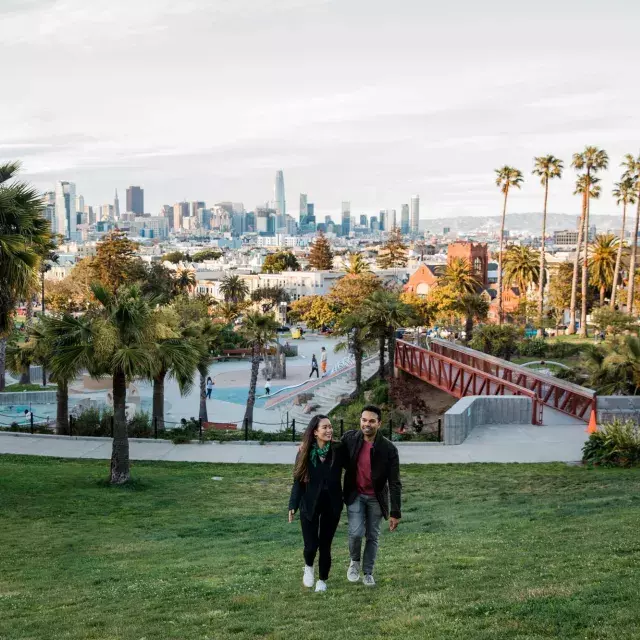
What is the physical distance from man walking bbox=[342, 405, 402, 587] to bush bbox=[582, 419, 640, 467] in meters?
11.3

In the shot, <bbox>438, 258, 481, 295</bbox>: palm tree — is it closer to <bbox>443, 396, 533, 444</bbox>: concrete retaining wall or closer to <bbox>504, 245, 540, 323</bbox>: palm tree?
<bbox>504, 245, 540, 323</bbox>: palm tree

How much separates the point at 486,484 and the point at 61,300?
6693 cm

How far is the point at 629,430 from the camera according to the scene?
58.0 feet

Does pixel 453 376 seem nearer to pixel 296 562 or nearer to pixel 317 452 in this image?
pixel 296 562

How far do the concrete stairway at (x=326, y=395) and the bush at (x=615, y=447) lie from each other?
1336 cm

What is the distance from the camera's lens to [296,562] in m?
9.30

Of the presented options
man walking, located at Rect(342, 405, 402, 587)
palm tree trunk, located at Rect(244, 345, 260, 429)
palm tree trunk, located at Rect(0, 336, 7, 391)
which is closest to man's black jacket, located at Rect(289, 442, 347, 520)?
man walking, located at Rect(342, 405, 402, 587)

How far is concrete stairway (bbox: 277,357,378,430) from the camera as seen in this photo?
105 feet

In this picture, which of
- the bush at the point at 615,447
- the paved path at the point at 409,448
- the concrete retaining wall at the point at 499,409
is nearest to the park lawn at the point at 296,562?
the bush at the point at 615,447

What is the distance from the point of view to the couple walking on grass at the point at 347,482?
736 centimetres

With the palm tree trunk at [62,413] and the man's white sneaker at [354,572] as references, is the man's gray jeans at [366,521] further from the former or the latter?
the palm tree trunk at [62,413]

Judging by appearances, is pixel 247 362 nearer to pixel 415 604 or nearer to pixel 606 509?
pixel 606 509

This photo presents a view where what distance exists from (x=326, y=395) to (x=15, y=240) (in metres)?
23.0

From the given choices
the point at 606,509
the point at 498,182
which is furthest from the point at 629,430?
the point at 498,182
